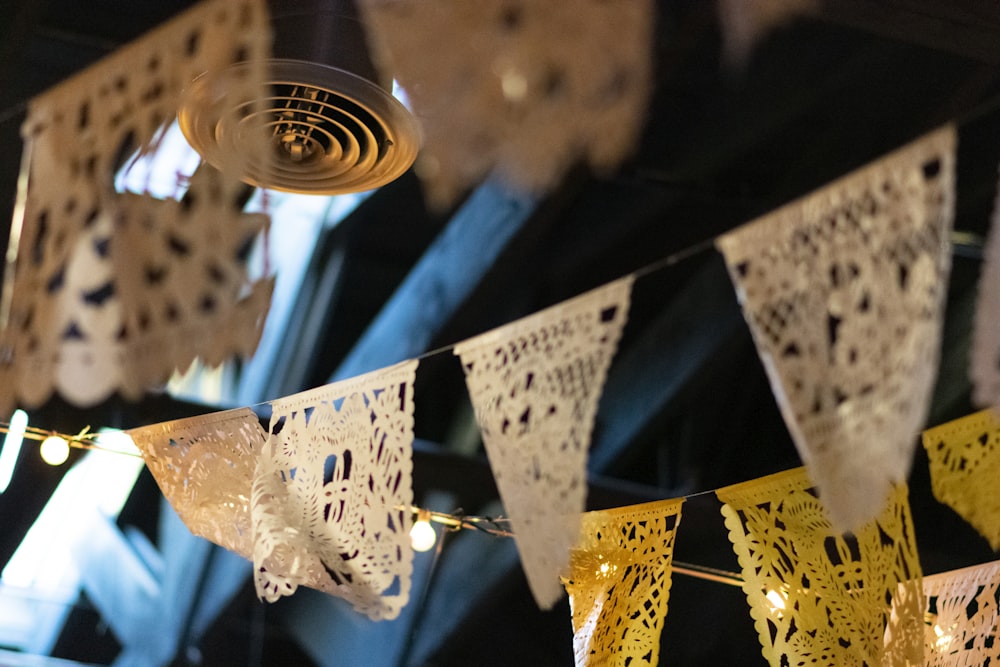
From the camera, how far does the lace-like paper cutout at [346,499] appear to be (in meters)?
2.04

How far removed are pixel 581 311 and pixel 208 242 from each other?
44.6 inches

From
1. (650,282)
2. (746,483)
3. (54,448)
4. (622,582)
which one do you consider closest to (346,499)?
(622,582)

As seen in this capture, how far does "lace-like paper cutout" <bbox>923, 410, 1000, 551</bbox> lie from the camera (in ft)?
6.23

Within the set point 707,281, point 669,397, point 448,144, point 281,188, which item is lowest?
point 448,144

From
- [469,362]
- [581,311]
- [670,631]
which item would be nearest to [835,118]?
[581,311]

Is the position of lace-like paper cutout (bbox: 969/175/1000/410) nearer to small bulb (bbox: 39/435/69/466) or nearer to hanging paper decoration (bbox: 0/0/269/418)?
hanging paper decoration (bbox: 0/0/269/418)

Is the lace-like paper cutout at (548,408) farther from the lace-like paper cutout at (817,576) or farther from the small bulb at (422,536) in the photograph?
the small bulb at (422,536)

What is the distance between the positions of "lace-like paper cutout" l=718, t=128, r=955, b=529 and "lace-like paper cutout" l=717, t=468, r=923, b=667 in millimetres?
129

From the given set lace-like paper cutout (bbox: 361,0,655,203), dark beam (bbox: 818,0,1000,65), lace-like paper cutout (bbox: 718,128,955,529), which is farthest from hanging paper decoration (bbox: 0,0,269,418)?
lace-like paper cutout (bbox: 718,128,955,529)

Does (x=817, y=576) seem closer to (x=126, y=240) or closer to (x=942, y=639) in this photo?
(x=942, y=639)

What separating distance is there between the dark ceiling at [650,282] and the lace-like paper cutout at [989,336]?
264mm

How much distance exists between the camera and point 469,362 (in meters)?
2.10

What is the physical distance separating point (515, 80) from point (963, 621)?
5.92 ft

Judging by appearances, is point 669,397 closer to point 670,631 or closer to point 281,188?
point 670,631
